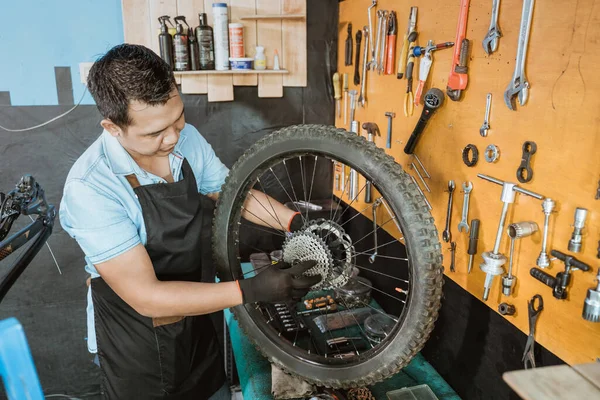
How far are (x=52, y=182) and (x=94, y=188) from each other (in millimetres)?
1206

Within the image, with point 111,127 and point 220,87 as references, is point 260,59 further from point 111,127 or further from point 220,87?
point 111,127

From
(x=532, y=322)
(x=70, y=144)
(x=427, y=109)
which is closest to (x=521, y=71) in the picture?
(x=427, y=109)

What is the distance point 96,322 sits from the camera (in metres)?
1.36

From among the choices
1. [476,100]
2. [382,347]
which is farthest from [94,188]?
[476,100]

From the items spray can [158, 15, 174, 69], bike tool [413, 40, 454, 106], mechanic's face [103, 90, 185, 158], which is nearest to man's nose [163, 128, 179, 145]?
mechanic's face [103, 90, 185, 158]

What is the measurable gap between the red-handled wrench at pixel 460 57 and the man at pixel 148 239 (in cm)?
67

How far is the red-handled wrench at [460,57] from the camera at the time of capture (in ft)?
3.90

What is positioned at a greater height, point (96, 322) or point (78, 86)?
point (78, 86)

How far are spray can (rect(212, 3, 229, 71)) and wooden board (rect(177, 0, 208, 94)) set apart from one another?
9cm

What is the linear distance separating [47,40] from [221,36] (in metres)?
0.81

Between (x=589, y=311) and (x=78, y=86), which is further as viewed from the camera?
(x=78, y=86)

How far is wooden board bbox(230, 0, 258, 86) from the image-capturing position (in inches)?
79.3

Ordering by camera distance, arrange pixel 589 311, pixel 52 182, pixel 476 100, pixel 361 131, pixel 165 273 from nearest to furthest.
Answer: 1. pixel 589 311
2. pixel 476 100
3. pixel 165 273
4. pixel 361 131
5. pixel 52 182

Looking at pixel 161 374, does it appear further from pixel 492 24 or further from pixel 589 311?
pixel 492 24
